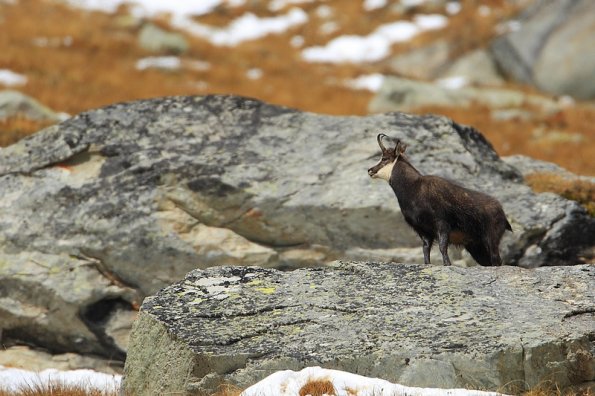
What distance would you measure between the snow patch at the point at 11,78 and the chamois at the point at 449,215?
21551 mm

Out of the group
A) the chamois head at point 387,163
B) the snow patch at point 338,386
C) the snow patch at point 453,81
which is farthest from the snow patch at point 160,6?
the snow patch at point 338,386

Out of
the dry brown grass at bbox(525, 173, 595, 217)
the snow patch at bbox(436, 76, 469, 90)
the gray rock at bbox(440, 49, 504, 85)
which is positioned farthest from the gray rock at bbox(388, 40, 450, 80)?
the dry brown grass at bbox(525, 173, 595, 217)

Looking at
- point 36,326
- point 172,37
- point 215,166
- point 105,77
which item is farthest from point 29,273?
point 172,37

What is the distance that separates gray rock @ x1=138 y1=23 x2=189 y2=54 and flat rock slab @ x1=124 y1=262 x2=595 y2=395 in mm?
30935

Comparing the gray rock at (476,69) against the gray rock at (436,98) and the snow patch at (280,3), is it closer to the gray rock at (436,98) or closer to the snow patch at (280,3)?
the gray rock at (436,98)

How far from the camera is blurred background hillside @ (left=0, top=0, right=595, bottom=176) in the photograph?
28.4 metres

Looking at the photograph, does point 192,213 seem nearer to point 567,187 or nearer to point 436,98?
point 567,187

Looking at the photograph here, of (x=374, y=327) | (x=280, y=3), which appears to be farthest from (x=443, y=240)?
(x=280, y=3)

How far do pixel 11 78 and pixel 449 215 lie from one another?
75.9ft

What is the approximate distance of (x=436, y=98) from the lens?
3170 cm

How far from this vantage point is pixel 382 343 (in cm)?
858

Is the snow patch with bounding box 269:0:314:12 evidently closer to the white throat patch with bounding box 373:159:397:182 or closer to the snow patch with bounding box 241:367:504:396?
the white throat patch with bounding box 373:159:397:182

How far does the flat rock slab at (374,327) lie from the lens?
8.27 meters

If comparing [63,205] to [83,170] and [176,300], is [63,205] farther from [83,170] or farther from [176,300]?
[176,300]
